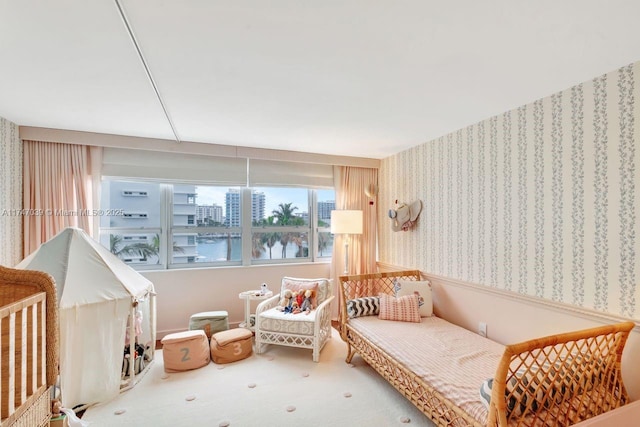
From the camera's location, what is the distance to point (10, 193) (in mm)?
2869

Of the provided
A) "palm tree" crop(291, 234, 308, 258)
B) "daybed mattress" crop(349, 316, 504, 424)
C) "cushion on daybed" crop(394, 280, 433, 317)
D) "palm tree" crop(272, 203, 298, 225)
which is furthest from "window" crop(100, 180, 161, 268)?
"cushion on daybed" crop(394, 280, 433, 317)

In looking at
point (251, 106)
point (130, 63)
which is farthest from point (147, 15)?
point (251, 106)

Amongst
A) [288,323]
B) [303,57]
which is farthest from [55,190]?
[303,57]

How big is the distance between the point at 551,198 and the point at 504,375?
1.50m

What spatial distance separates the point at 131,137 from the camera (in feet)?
11.1

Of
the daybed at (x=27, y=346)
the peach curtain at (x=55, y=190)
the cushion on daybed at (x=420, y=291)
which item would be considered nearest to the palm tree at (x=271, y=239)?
the cushion on daybed at (x=420, y=291)

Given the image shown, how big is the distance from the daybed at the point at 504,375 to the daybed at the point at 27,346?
1.98m

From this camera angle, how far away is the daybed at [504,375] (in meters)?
1.44

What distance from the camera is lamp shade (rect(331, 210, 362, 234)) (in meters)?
3.86

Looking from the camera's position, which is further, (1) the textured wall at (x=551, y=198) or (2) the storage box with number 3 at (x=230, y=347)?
(2) the storage box with number 3 at (x=230, y=347)

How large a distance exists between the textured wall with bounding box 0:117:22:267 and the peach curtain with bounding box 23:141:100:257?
71mm

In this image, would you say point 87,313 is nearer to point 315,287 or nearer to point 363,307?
point 315,287

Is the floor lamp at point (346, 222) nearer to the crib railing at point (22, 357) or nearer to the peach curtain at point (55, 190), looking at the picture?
the peach curtain at point (55, 190)

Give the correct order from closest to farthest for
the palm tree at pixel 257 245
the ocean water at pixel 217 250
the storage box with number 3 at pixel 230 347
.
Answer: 1. the storage box with number 3 at pixel 230 347
2. the ocean water at pixel 217 250
3. the palm tree at pixel 257 245
